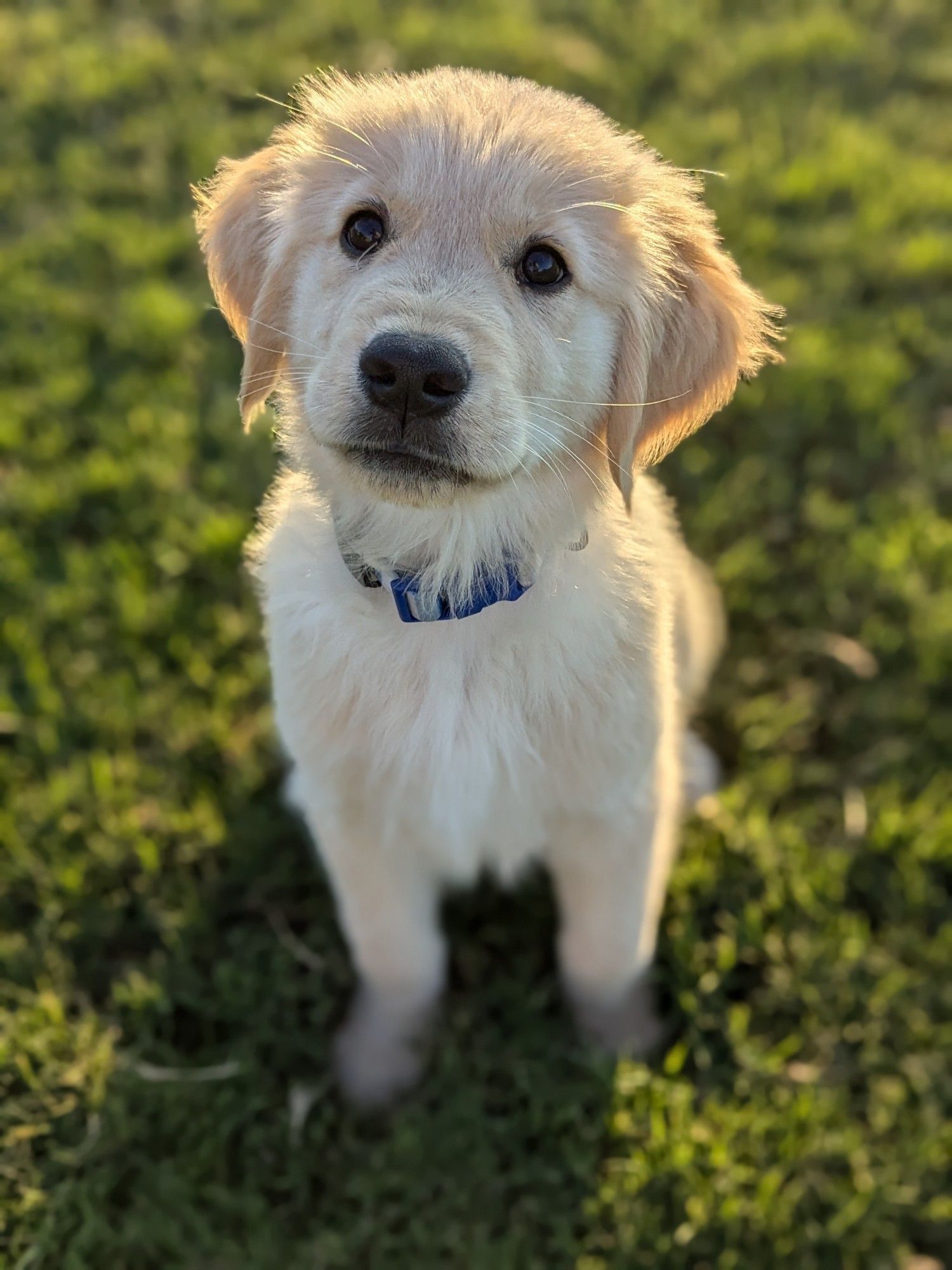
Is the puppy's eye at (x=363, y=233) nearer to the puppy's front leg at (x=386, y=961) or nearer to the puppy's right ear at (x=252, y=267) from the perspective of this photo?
the puppy's right ear at (x=252, y=267)

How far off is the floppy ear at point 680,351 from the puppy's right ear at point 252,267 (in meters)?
0.65

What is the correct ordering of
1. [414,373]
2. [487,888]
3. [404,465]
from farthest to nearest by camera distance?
1. [487,888]
2. [404,465]
3. [414,373]

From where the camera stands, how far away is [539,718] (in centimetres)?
195

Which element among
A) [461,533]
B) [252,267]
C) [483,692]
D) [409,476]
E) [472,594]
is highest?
[252,267]

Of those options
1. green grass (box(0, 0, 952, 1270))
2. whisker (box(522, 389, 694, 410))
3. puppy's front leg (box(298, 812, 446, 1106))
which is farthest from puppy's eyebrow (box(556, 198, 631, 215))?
green grass (box(0, 0, 952, 1270))

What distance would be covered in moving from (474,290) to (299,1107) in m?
1.82

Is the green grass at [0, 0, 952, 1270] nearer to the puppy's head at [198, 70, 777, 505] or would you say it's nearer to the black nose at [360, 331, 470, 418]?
the puppy's head at [198, 70, 777, 505]

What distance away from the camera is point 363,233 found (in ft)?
5.91

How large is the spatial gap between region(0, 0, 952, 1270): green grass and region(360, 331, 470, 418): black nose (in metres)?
1.55

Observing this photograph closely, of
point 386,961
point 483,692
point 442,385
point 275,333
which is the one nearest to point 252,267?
point 275,333

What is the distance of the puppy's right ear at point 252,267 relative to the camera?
196cm

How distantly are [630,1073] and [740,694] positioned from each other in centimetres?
122

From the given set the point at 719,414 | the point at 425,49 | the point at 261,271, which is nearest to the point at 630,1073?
the point at 261,271

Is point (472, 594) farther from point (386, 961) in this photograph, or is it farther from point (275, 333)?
point (386, 961)
